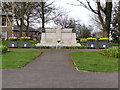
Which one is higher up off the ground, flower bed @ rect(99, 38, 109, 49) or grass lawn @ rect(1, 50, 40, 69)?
flower bed @ rect(99, 38, 109, 49)

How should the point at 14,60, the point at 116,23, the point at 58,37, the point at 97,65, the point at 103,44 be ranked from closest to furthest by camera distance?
the point at 97,65
the point at 14,60
the point at 103,44
the point at 58,37
the point at 116,23

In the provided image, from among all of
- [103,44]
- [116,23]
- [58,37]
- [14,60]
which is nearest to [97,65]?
[14,60]

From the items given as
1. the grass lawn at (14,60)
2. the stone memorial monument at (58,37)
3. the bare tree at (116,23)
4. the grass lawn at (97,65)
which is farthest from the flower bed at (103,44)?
the bare tree at (116,23)

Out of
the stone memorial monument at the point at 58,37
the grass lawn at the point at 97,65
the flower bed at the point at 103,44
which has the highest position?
the stone memorial monument at the point at 58,37

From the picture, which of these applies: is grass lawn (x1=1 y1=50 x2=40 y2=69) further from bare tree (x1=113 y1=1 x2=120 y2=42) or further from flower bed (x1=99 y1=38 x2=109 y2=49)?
bare tree (x1=113 y1=1 x2=120 y2=42)

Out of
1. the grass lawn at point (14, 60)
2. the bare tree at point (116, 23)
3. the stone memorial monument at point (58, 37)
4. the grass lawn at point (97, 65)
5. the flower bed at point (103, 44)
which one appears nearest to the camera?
the grass lawn at point (97, 65)

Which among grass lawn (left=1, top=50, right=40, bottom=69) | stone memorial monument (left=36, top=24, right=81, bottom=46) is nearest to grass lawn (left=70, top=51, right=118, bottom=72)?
grass lawn (left=1, top=50, right=40, bottom=69)

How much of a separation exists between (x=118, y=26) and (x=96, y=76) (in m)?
44.7

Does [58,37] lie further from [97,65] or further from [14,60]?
[97,65]

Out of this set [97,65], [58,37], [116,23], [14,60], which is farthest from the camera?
[116,23]

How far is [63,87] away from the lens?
20.4 feet

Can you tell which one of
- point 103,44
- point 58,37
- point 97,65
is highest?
point 58,37

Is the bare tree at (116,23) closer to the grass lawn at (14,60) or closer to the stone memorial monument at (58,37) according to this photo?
the stone memorial monument at (58,37)

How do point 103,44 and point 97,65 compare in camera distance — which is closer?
point 97,65
